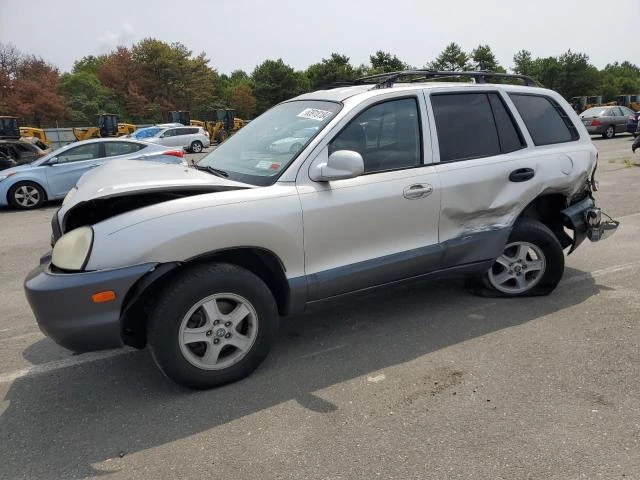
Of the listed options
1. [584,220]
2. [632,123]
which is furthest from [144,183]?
[632,123]

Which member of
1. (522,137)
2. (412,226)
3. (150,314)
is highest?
(522,137)

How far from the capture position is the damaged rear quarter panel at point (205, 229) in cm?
291

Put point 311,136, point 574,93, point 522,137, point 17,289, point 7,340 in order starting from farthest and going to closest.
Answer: point 574,93, point 17,289, point 522,137, point 7,340, point 311,136

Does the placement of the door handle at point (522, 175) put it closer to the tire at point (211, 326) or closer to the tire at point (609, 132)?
the tire at point (211, 326)

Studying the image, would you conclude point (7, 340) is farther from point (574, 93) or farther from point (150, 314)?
point (574, 93)

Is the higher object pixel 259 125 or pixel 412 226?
pixel 259 125

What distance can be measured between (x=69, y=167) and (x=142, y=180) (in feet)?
29.8

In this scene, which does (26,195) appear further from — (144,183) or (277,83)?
(277,83)

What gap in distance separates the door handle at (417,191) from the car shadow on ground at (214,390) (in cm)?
68

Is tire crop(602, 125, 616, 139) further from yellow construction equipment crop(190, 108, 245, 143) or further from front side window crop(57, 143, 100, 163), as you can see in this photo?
yellow construction equipment crop(190, 108, 245, 143)

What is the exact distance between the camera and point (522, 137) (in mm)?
4488

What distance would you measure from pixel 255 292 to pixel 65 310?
1021 mm

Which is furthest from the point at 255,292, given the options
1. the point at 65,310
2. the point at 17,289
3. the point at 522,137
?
the point at 17,289

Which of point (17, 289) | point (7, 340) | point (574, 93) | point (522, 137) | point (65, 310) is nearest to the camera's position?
point (65, 310)
